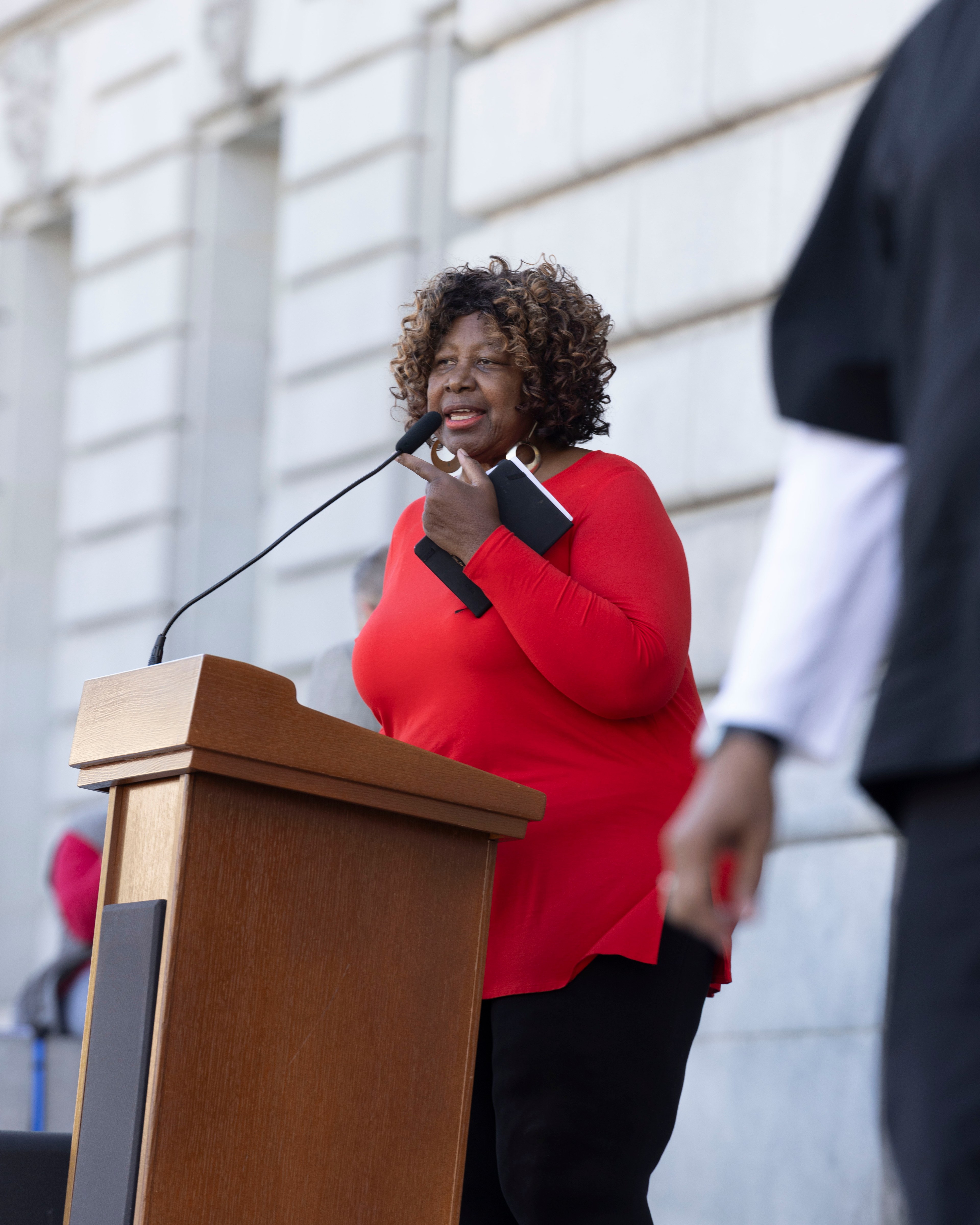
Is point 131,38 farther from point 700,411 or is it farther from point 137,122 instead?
point 700,411

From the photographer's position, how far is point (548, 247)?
5.88 m

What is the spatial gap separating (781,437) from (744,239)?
0.70 meters

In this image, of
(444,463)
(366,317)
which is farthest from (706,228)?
(444,463)

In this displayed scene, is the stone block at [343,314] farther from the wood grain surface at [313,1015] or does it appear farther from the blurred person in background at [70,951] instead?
the wood grain surface at [313,1015]

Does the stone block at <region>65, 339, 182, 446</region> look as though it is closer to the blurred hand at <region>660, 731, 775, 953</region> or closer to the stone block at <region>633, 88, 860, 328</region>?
the stone block at <region>633, 88, 860, 328</region>

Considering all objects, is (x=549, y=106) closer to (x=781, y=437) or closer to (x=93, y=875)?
(x=781, y=437)

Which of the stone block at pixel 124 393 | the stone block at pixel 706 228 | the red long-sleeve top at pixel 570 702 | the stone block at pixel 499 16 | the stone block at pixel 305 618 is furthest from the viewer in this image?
the stone block at pixel 124 393

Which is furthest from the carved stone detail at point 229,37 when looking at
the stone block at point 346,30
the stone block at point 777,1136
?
the stone block at point 777,1136

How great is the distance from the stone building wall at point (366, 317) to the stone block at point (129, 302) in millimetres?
18

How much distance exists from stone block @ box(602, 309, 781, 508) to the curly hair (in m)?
2.26

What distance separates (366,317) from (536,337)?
4184 millimetres

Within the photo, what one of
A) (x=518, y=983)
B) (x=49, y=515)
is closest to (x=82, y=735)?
(x=518, y=983)

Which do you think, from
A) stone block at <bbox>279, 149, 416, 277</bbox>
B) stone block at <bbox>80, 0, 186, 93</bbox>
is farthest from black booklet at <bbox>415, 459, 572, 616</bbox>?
stone block at <bbox>80, 0, 186, 93</bbox>

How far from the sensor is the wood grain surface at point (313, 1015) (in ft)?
6.34
